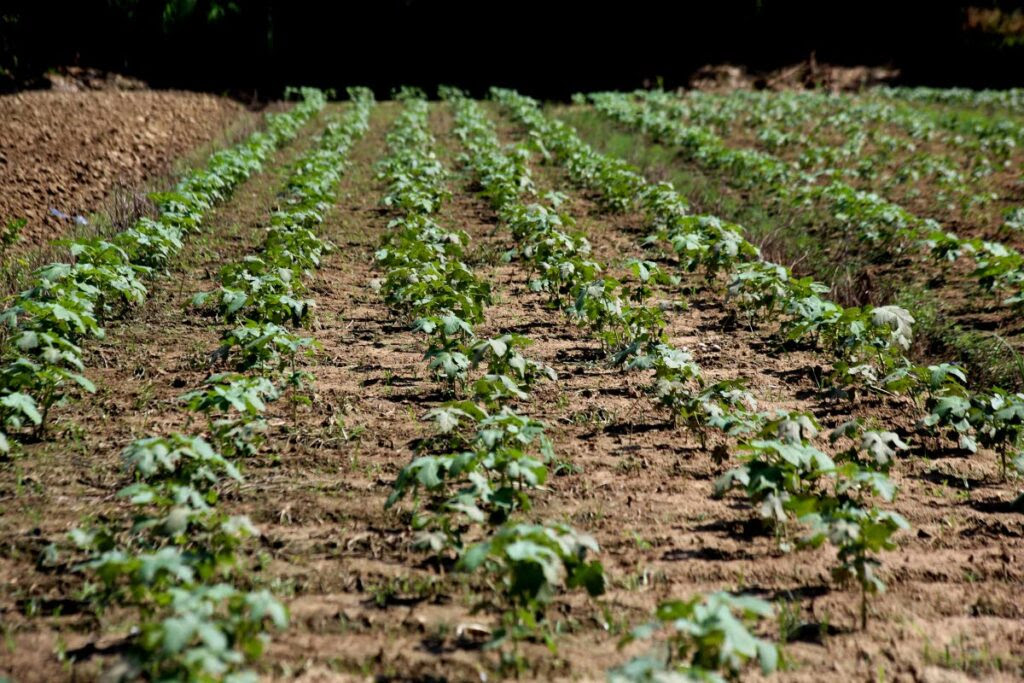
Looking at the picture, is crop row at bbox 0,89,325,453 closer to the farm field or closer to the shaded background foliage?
the farm field

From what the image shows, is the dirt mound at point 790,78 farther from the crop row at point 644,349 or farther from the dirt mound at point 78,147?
the crop row at point 644,349

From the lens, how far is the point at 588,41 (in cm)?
2802

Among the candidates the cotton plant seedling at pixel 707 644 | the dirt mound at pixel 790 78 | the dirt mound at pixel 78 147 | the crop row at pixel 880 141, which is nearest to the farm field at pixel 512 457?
the cotton plant seedling at pixel 707 644

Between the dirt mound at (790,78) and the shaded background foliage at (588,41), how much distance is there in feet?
1.62

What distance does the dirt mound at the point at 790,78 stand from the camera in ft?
91.1

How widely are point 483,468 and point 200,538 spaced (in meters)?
1.30

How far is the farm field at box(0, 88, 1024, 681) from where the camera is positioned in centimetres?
259

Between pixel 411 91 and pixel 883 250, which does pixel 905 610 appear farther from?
pixel 411 91

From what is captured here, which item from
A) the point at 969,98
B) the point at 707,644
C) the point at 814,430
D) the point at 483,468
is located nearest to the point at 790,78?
the point at 969,98

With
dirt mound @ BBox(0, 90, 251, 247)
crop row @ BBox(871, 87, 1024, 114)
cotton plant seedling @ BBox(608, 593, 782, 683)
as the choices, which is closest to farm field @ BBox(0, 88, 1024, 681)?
cotton plant seedling @ BBox(608, 593, 782, 683)

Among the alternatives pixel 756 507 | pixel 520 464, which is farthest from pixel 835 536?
pixel 520 464

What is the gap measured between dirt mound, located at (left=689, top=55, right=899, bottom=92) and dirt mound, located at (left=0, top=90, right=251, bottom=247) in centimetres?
1802

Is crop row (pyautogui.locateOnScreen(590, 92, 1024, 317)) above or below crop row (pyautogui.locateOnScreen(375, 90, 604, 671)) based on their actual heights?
above

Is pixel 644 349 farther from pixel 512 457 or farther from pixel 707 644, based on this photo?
pixel 707 644
